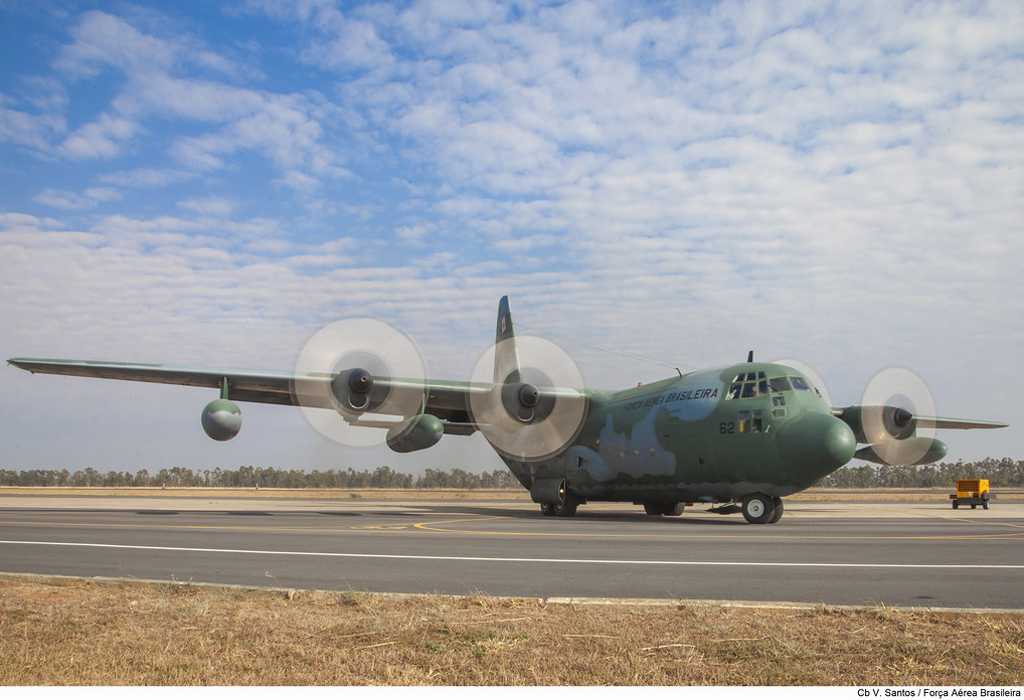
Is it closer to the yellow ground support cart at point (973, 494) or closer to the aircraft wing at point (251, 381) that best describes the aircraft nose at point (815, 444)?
the aircraft wing at point (251, 381)

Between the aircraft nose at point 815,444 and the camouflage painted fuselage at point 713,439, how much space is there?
2 cm

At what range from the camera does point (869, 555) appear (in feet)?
34.4

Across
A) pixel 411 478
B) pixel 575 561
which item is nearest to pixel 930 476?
pixel 411 478

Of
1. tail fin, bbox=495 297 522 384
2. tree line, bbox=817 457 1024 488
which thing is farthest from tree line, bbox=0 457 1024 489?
tail fin, bbox=495 297 522 384

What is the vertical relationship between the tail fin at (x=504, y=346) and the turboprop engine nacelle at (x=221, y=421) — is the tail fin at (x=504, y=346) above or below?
above

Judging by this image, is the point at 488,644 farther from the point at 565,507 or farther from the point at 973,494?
the point at 973,494

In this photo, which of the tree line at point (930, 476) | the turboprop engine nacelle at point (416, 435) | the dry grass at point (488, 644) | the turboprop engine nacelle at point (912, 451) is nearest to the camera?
the dry grass at point (488, 644)

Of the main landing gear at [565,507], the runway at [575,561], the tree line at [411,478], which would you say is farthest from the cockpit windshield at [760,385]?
the tree line at [411,478]

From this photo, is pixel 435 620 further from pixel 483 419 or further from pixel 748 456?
pixel 483 419

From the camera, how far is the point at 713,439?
1923 cm

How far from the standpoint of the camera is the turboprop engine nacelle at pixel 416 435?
22.8 meters

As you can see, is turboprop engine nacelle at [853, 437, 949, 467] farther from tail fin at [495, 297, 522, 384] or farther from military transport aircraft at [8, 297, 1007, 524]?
tail fin at [495, 297, 522, 384]

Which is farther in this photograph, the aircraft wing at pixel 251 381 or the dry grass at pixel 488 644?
the aircraft wing at pixel 251 381
